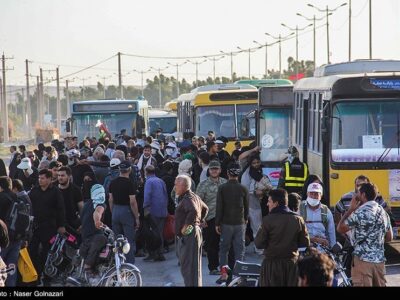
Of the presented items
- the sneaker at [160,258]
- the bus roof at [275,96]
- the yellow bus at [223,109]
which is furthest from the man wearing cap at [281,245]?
the yellow bus at [223,109]

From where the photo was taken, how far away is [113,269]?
43.2 feet

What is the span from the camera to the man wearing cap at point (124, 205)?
51.4 feet

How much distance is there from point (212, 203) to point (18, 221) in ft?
10.8

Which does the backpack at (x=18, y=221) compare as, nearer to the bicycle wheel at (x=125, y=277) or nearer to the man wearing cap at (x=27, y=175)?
the bicycle wheel at (x=125, y=277)

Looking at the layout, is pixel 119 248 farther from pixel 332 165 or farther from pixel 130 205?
pixel 332 165

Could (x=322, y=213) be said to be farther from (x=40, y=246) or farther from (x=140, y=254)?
(x=140, y=254)

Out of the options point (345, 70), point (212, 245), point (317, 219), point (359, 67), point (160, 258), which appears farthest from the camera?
point (359, 67)

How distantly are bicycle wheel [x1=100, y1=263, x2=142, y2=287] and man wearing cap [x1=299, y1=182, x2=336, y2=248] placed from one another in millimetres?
2165

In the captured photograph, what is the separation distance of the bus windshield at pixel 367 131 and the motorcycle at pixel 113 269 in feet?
16.6

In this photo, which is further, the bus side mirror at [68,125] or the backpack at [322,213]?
the bus side mirror at [68,125]

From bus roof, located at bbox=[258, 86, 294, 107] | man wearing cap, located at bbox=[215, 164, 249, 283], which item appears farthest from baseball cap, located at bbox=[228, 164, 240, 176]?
bus roof, located at bbox=[258, 86, 294, 107]

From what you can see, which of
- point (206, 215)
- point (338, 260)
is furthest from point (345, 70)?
point (338, 260)

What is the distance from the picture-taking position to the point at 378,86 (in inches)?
690

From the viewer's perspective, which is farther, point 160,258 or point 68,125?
point 68,125
